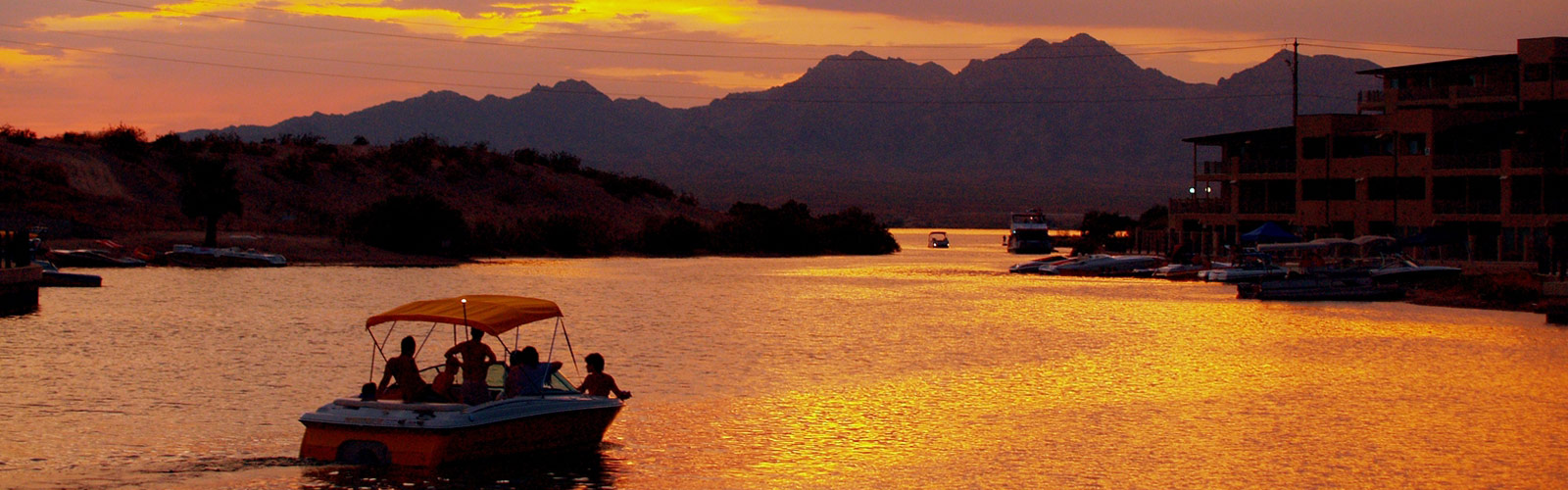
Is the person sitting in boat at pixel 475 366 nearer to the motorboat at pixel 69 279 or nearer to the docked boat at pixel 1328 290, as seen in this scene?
the docked boat at pixel 1328 290

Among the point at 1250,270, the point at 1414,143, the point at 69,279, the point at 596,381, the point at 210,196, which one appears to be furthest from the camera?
the point at 210,196

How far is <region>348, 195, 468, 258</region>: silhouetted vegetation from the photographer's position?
95750 mm

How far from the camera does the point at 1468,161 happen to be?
239ft

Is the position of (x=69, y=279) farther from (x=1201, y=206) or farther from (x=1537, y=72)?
(x=1537, y=72)

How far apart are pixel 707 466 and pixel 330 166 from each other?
11106 centimetres

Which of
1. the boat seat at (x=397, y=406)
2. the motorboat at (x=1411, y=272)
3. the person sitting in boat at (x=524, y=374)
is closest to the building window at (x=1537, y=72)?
the motorboat at (x=1411, y=272)

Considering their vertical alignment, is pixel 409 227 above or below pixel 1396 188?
below

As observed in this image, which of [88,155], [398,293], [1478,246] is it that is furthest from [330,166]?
[1478,246]

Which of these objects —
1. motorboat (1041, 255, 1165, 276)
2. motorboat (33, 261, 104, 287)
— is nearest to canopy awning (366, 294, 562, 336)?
motorboat (33, 261, 104, 287)

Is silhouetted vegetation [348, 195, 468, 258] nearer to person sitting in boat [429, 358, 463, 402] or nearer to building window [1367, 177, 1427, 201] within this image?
building window [1367, 177, 1427, 201]

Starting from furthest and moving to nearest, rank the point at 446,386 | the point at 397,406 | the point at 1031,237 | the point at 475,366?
1. the point at 1031,237
2. the point at 475,366
3. the point at 446,386
4. the point at 397,406

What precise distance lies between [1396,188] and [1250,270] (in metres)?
12.2

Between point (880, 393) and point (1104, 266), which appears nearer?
point (880, 393)

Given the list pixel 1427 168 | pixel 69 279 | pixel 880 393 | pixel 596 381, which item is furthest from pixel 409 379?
pixel 1427 168
